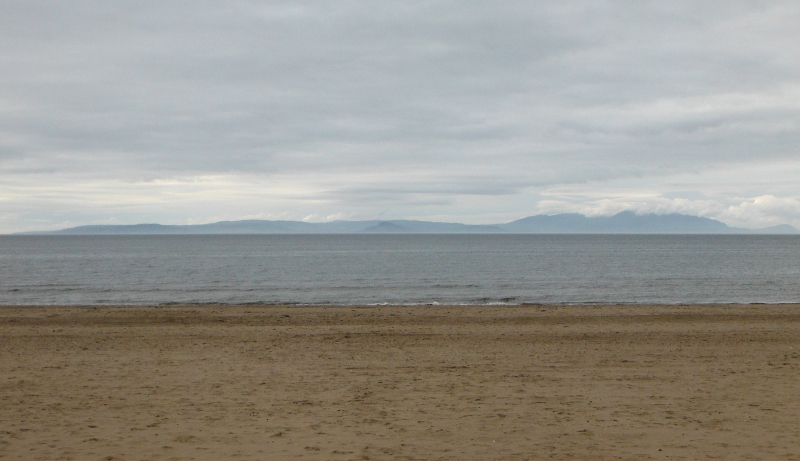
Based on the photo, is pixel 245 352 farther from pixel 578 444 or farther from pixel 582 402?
Answer: pixel 578 444

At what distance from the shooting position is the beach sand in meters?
8.66

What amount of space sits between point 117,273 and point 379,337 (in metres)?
47.1

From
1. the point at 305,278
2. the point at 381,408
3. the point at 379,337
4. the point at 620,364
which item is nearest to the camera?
the point at 381,408

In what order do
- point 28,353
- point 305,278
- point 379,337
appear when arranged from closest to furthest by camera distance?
point 28,353, point 379,337, point 305,278

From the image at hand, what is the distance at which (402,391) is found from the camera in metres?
11.8

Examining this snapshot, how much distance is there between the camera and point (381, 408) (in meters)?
10.5

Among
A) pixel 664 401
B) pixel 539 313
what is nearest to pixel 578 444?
pixel 664 401

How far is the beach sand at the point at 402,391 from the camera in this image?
28.4 ft

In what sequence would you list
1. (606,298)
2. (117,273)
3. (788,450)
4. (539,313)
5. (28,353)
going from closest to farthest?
(788,450), (28,353), (539,313), (606,298), (117,273)

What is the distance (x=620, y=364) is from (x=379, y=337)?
7231 millimetres

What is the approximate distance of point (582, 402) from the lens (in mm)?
10867

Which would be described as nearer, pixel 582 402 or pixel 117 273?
pixel 582 402

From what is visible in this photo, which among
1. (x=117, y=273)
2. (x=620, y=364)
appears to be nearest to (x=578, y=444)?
(x=620, y=364)

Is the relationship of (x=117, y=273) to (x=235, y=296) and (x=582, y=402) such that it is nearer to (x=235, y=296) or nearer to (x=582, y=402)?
(x=235, y=296)
